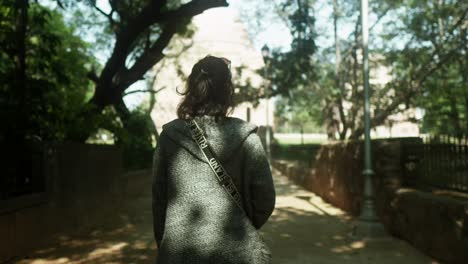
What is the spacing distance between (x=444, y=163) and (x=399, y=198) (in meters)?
0.94

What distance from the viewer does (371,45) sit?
24.4m

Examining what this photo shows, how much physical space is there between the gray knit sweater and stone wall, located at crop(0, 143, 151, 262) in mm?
4682

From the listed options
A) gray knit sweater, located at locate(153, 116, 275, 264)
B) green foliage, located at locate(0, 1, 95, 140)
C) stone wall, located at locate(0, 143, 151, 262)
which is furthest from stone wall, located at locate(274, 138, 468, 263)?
green foliage, located at locate(0, 1, 95, 140)

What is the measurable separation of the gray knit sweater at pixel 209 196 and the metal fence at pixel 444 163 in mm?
5274

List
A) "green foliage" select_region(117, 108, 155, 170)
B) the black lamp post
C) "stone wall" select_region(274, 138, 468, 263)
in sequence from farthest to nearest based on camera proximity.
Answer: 1. "green foliage" select_region(117, 108, 155, 170)
2. the black lamp post
3. "stone wall" select_region(274, 138, 468, 263)

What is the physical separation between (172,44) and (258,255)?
29.6 metres

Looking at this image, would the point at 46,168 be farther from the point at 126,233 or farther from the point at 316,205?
the point at 316,205

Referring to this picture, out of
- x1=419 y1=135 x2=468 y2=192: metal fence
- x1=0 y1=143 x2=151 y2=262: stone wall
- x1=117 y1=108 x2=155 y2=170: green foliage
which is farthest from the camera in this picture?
x1=117 y1=108 x2=155 y2=170: green foliage

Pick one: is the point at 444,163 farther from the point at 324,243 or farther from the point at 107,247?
the point at 107,247

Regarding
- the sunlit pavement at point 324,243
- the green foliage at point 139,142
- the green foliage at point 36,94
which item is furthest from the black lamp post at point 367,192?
the green foliage at point 139,142

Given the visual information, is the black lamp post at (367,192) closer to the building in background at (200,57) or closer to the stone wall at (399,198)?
the stone wall at (399,198)

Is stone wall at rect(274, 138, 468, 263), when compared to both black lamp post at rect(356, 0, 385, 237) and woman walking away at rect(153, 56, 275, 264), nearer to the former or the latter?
black lamp post at rect(356, 0, 385, 237)

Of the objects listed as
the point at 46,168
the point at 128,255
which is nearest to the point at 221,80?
the point at 128,255

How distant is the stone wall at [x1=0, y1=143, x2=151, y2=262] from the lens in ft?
21.8
